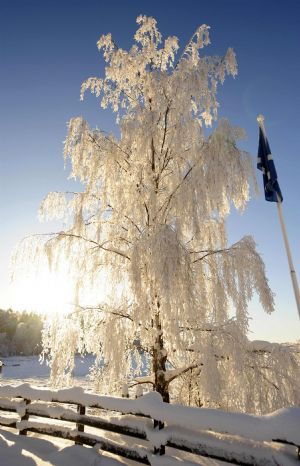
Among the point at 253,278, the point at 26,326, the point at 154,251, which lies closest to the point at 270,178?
the point at 253,278

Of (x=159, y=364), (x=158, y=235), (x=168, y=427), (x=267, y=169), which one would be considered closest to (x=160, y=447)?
(x=168, y=427)

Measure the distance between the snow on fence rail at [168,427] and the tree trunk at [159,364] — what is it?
1.04 meters

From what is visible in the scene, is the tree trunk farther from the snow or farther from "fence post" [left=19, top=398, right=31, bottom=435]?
"fence post" [left=19, top=398, right=31, bottom=435]

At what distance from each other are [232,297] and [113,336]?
7.99 feet

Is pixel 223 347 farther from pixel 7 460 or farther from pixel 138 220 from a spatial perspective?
pixel 7 460

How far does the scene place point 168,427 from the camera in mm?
4602

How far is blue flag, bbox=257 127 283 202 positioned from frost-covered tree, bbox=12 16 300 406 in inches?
34.7


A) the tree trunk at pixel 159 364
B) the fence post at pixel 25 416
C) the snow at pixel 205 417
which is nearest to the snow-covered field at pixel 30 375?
the fence post at pixel 25 416

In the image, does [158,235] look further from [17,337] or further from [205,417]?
[17,337]

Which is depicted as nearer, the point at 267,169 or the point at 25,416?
the point at 25,416

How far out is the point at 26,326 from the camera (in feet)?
251

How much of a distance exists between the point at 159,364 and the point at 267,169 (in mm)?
4925

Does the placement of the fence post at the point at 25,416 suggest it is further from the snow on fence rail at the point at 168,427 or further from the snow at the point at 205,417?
the snow at the point at 205,417

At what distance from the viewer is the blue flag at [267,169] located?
23.1 ft
